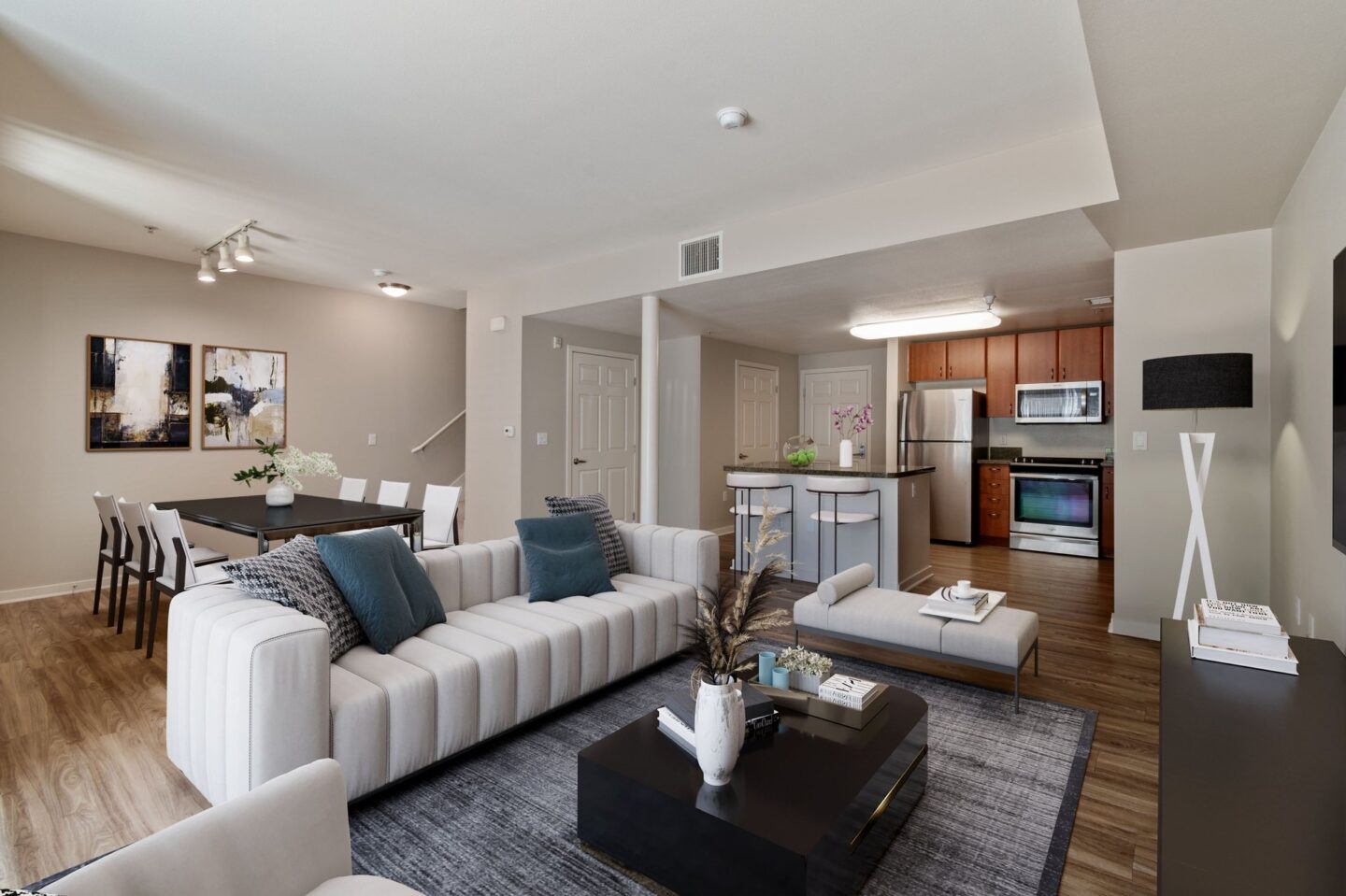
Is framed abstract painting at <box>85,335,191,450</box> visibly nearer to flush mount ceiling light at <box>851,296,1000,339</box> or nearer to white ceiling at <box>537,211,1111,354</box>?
white ceiling at <box>537,211,1111,354</box>

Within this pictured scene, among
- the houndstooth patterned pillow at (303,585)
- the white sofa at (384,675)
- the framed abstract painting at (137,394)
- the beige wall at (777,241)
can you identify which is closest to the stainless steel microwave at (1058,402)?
the beige wall at (777,241)

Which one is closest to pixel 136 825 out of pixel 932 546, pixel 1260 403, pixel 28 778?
pixel 28 778

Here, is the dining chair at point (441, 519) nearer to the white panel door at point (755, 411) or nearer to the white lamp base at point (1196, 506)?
the white panel door at point (755, 411)

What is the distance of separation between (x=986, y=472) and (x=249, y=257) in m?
7.23

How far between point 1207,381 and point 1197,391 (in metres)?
0.06

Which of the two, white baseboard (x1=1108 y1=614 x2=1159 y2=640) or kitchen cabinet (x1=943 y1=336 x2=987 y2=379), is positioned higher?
kitchen cabinet (x1=943 y1=336 x2=987 y2=379)

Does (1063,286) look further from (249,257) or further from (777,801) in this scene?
(249,257)

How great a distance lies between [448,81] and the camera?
2.80 meters

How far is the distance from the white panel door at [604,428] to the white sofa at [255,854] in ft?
18.2

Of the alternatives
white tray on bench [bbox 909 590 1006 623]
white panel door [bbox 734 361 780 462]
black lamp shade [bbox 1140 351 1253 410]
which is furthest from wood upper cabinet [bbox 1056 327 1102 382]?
white tray on bench [bbox 909 590 1006 623]

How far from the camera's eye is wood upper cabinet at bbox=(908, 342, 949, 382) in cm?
759

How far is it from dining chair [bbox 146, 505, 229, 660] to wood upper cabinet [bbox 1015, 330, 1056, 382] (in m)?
7.34

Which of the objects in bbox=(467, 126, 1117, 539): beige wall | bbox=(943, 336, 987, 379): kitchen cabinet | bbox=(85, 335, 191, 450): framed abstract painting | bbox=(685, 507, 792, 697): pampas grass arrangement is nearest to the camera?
bbox=(685, 507, 792, 697): pampas grass arrangement

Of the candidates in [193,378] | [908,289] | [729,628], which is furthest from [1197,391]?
[193,378]
